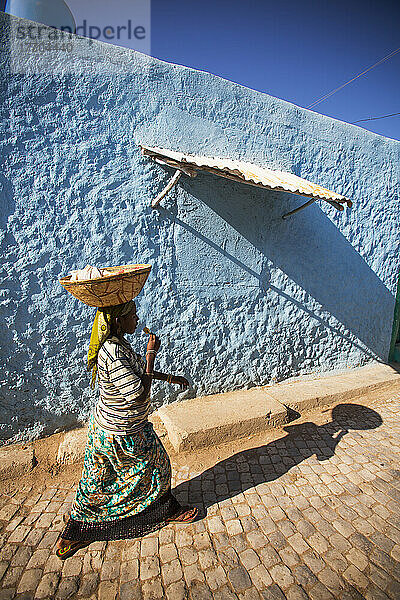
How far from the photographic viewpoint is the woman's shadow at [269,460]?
2912mm

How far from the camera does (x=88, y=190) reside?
337 cm

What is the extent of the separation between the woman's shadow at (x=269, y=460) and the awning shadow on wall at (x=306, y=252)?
5.29ft

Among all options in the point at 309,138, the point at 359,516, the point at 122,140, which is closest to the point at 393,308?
the point at 309,138

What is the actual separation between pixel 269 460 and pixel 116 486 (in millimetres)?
1712

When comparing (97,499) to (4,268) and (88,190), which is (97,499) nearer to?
(4,268)

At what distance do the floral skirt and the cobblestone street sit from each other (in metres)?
0.17

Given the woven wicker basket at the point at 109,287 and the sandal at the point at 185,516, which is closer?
the woven wicker basket at the point at 109,287

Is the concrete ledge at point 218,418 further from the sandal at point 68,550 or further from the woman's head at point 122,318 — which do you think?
the woman's head at point 122,318

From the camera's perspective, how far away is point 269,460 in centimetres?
337

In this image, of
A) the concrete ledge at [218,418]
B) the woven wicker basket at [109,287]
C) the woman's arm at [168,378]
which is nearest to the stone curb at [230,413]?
the concrete ledge at [218,418]

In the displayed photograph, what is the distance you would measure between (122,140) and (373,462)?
4.11 meters

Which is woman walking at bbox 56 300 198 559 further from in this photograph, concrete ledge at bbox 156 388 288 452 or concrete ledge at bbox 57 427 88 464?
concrete ledge at bbox 156 388 288 452

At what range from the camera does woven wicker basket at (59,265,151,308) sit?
1901mm

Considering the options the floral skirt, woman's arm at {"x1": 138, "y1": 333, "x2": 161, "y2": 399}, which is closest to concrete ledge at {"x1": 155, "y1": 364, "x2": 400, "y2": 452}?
the floral skirt
